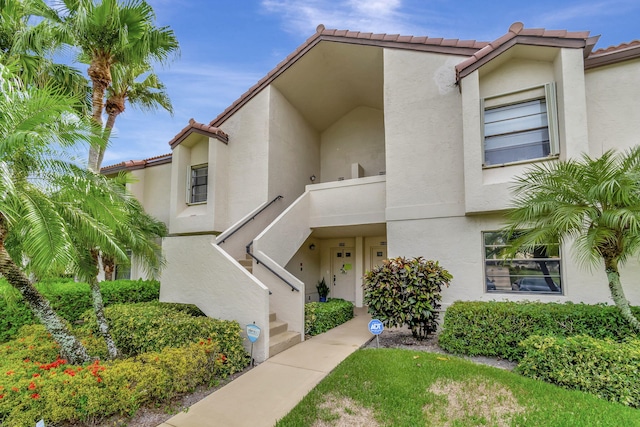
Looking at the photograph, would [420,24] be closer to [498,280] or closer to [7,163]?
[498,280]

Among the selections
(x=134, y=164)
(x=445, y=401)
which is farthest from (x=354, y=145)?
(x=445, y=401)

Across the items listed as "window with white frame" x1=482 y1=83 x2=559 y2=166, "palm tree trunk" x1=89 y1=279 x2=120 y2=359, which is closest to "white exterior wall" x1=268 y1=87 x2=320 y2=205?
"palm tree trunk" x1=89 y1=279 x2=120 y2=359

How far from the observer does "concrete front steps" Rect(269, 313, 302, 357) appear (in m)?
7.30

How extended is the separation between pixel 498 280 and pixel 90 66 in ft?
36.7

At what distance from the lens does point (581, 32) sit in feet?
24.7

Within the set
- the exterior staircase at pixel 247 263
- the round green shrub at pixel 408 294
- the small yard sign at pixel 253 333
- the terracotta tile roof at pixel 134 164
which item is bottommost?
the small yard sign at pixel 253 333

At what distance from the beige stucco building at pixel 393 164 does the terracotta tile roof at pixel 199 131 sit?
131 millimetres

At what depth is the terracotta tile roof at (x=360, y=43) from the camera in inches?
368

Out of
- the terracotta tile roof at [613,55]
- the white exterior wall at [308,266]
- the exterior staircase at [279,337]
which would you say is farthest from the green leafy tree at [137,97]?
the terracotta tile roof at [613,55]

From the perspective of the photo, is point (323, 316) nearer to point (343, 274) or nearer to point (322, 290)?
point (322, 290)

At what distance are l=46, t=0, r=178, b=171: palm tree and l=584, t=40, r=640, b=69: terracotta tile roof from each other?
1056 cm

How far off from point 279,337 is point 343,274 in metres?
6.31

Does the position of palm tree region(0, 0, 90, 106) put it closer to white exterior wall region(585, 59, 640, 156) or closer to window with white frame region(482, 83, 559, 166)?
window with white frame region(482, 83, 559, 166)

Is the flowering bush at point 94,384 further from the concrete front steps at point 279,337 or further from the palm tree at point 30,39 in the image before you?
the palm tree at point 30,39
